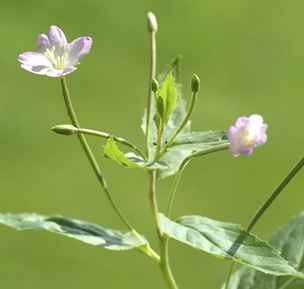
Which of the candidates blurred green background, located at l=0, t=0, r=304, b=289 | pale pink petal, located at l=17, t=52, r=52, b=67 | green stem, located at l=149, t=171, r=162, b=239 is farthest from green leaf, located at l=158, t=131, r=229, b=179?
blurred green background, located at l=0, t=0, r=304, b=289

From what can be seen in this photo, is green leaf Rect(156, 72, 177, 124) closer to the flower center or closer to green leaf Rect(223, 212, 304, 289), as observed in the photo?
the flower center

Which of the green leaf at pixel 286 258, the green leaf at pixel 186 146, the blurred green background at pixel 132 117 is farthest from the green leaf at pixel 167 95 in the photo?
the blurred green background at pixel 132 117

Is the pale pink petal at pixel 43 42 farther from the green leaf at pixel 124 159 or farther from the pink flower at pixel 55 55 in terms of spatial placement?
the green leaf at pixel 124 159

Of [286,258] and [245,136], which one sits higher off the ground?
[245,136]

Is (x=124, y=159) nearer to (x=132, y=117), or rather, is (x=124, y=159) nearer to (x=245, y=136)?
(x=245, y=136)

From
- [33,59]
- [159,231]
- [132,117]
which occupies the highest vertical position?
[33,59]

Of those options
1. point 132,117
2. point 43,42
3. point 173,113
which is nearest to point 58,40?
point 43,42

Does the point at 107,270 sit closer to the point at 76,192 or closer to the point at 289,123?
the point at 76,192
